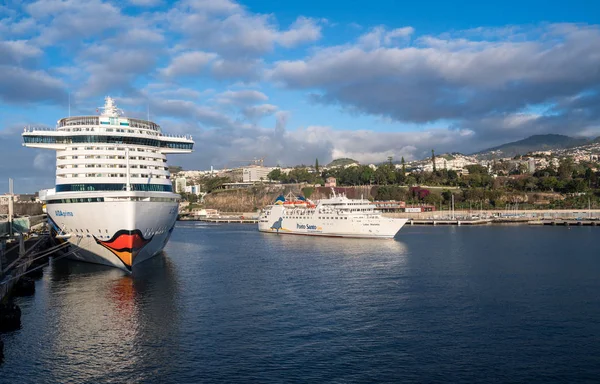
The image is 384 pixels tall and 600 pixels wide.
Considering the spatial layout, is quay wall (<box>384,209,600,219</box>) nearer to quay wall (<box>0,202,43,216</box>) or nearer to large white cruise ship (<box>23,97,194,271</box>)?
quay wall (<box>0,202,43,216</box>)

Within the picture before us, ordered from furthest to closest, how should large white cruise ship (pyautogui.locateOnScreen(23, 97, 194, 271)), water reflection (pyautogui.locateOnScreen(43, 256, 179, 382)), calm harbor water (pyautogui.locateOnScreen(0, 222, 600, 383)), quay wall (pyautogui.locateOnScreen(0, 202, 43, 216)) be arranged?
quay wall (pyautogui.locateOnScreen(0, 202, 43, 216)), large white cruise ship (pyautogui.locateOnScreen(23, 97, 194, 271)), water reflection (pyautogui.locateOnScreen(43, 256, 179, 382)), calm harbor water (pyautogui.locateOnScreen(0, 222, 600, 383))

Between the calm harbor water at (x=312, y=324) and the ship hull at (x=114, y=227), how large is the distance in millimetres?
1737

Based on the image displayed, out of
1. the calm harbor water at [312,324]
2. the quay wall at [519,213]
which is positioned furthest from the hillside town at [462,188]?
the calm harbor water at [312,324]

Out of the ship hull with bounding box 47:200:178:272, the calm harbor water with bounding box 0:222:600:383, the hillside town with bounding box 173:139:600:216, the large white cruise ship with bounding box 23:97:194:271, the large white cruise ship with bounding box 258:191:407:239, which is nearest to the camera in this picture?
the calm harbor water with bounding box 0:222:600:383

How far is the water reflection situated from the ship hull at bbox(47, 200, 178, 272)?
5.46ft

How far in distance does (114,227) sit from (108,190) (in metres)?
3.54

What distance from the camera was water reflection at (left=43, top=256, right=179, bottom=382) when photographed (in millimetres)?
19453

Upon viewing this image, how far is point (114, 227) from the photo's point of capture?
1330 inches

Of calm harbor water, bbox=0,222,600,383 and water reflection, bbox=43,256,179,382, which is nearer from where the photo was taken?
calm harbor water, bbox=0,222,600,383

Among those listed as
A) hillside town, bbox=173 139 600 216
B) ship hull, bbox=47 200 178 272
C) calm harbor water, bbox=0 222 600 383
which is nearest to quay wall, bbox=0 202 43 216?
calm harbor water, bbox=0 222 600 383

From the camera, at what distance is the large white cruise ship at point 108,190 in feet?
112

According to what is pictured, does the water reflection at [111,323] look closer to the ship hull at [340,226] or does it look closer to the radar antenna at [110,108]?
the radar antenna at [110,108]

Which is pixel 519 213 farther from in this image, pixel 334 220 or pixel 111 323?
Answer: pixel 111 323

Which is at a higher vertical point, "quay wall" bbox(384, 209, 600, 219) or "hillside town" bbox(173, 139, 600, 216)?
"hillside town" bbox(173, 139, 600, 216)
